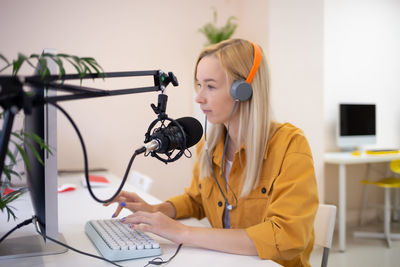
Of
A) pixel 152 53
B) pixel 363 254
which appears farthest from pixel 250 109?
pixel 363 254

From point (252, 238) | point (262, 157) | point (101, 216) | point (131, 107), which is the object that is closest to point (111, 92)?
point (252, 238)

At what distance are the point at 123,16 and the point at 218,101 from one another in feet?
6.77

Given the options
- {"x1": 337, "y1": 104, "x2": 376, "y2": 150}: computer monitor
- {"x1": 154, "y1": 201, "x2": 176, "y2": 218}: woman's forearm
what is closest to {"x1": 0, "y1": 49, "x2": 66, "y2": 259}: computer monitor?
{"x1": 154, "y1": 201, "x2": 176, "y2": 218}: woman's forearm

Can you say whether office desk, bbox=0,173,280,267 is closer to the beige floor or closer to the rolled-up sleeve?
the rolled-up sleeve

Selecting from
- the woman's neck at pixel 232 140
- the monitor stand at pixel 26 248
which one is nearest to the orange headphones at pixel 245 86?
the woman's neck at pixel 232 140

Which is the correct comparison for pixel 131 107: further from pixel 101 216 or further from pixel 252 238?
pixel 252 238

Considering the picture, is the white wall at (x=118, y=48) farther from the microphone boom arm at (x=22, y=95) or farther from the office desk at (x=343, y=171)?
the microphone boom arm at (x=22, y=95)

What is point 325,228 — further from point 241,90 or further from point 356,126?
point 356,126

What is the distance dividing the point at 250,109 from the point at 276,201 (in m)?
0.34

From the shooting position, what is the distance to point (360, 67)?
13.0 feet

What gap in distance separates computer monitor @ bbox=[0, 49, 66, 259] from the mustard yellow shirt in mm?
492

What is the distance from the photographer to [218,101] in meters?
1.23

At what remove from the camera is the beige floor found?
8.98 ft

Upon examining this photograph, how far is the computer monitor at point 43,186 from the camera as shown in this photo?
81 cm
